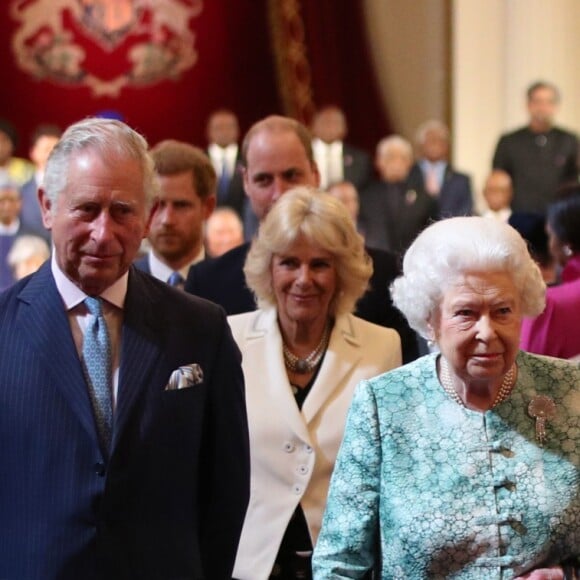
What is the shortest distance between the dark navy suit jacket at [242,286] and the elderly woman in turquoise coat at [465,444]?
1.40m

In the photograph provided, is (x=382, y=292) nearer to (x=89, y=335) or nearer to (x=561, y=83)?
(x=89, y=335)

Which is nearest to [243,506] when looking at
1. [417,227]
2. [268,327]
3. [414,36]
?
[268,327]

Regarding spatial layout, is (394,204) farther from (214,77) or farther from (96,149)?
(96,149)

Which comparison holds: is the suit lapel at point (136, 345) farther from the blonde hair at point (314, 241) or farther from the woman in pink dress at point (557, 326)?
the woman in pink dress at point (557, 326)

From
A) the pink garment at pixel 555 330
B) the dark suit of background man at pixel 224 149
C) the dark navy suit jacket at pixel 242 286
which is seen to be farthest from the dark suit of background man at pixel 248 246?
the dark suit of background man at pixel 224 149

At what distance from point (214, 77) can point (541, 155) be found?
4328 millimetres

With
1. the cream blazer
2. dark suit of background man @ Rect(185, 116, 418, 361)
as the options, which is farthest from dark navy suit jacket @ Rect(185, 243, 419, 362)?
the cream blazer

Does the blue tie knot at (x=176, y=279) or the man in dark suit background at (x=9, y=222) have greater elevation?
the man in dark suit background at (x=9, y=222)

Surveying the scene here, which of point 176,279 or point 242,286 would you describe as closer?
point 242,286

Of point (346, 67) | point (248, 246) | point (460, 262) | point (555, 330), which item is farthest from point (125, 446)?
point (346, 67)

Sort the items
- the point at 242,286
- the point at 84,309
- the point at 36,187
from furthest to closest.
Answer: the point at 36,187, the point at 242,286, the point at 84,309

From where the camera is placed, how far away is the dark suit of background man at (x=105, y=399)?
3.16m

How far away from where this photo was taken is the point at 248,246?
16.3 ft

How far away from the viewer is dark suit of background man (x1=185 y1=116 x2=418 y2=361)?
4.77 m
